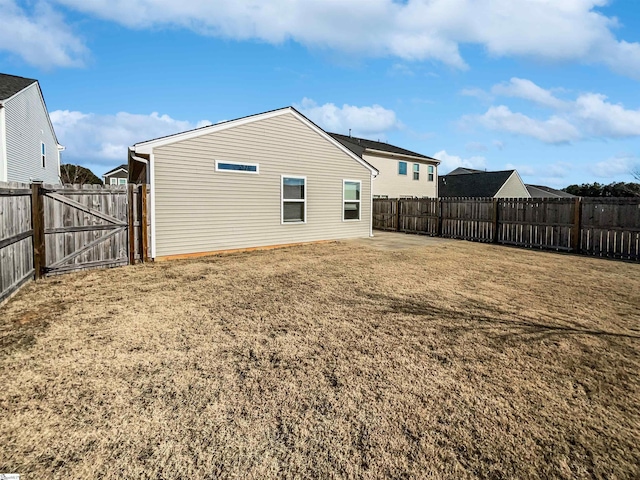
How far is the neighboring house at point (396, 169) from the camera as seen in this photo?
22.4 m

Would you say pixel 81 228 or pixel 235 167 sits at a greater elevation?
pixel 235 167

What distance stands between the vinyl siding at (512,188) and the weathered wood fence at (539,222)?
1579 cm

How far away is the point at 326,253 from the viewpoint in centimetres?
1022

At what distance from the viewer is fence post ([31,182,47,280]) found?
6336 millimetres

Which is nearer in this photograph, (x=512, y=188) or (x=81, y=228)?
(x=81, y=228)

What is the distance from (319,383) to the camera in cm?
290

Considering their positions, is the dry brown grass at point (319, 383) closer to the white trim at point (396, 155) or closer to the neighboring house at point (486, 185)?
the white trim at point (396, 155)

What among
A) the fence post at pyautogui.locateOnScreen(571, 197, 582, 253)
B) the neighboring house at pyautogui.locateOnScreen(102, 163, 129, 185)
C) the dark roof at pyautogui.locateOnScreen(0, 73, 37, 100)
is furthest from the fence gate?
the neighboring house at pyautogui.locateOnScreen(102, 163, 129, 185)

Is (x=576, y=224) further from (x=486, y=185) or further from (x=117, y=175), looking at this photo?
(x=117, y=175)

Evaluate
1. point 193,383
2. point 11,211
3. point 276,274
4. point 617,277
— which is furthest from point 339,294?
point 617,277

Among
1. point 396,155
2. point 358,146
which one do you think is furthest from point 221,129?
point 396,155

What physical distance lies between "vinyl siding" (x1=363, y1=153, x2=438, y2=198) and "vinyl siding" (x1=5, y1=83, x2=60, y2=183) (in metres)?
17.4

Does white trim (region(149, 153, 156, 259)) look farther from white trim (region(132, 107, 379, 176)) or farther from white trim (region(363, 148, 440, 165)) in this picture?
white trim (region(363, 148, 440, 165))

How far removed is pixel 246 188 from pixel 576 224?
34.2 feet
